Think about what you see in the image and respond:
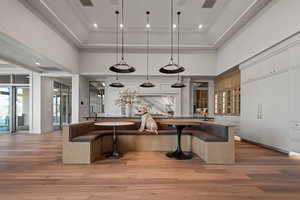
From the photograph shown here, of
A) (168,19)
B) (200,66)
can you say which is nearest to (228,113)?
(200,66)

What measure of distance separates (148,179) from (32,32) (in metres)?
4.30

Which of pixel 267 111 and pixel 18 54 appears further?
pixel 18 54

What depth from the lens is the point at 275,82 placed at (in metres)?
4.24

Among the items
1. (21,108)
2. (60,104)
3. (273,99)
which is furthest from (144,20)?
(21,108)

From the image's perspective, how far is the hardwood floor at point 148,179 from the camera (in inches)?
83.5

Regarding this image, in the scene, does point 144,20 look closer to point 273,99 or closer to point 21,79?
point 273,99

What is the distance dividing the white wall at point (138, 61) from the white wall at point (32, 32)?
0.99 meters

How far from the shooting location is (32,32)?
4016 mm

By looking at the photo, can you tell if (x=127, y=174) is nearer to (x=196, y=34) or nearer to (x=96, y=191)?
(x=96, y=191)

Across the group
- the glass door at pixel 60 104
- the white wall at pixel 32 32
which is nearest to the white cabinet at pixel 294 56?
the white wall at pixel 32 32

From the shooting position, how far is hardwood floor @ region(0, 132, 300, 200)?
6.96 feet

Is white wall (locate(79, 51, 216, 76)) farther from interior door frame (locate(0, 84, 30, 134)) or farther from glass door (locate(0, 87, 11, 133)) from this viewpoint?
glass door (locate(0, 87, 11, 133))

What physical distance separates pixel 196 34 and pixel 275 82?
3.31 metres

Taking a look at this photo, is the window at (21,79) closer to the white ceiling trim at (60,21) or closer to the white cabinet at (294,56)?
the white ceiling trim at (60,21)
